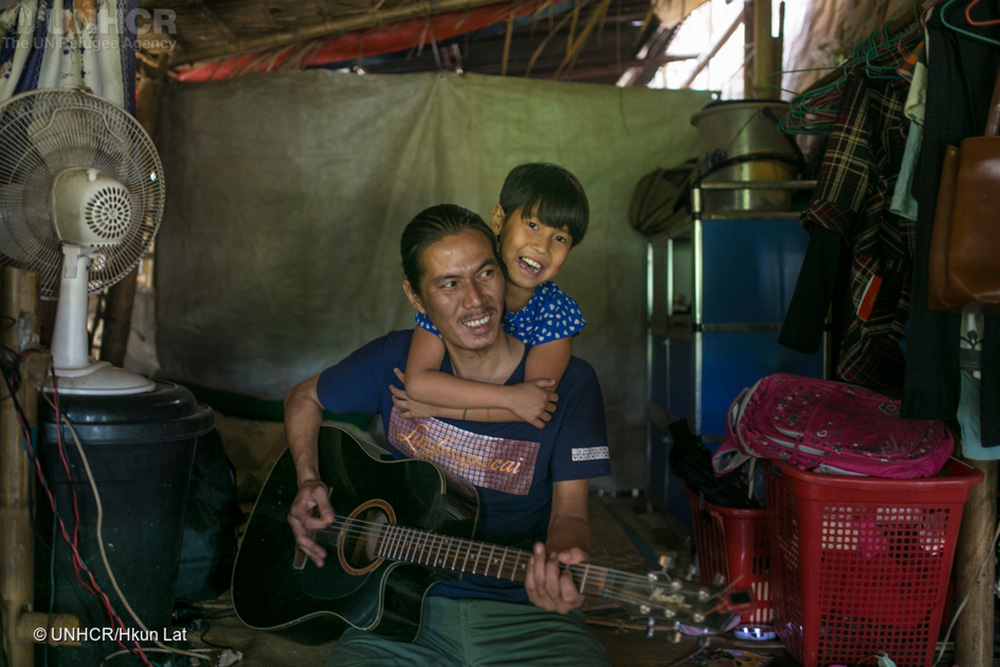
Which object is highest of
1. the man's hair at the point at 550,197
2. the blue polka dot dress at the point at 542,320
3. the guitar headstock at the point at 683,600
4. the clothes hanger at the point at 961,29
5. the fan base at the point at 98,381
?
the clothes hanger at the point at 961,29

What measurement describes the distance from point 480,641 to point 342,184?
3.66 meters

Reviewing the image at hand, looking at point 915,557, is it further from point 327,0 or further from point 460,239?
point 327,0

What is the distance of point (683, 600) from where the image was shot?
1.44 meters

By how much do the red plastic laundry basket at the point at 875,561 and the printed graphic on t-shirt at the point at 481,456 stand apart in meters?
0.91

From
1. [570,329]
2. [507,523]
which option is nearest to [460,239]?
[570,329]

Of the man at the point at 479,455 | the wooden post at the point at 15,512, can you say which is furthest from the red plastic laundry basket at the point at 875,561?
the wooden post at the point at 15,512

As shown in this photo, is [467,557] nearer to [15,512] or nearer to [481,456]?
[481,456]

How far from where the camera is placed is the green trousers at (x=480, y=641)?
1.71 meters

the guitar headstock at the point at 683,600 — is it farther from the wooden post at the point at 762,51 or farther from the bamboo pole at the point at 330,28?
the bamboo pole at the point at 330,28

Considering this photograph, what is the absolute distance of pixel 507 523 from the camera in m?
1.99

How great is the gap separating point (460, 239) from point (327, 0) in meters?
3.00

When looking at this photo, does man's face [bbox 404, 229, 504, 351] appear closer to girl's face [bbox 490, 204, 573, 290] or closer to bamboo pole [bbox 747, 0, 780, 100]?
girl's face [bbox 490, 204, 573, 290]

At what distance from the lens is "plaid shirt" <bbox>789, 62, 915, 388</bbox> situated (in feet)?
8.21

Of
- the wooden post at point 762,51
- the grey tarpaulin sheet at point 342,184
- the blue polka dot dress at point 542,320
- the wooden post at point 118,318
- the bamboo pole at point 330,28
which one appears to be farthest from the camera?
the grey tarpaulin sheet at point 342,184
